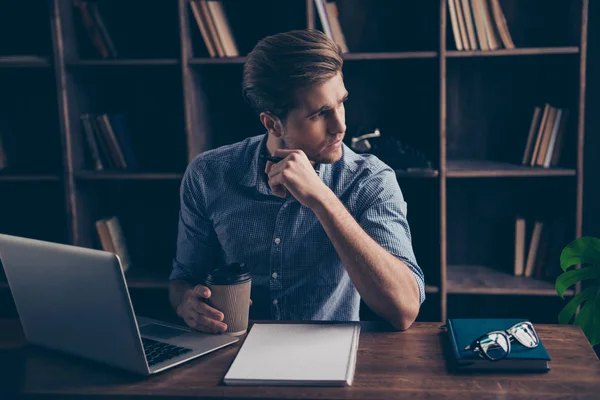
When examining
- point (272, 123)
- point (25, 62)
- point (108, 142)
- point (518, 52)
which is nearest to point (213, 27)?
point (108, 142)

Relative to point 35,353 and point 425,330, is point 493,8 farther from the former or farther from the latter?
point 35,353

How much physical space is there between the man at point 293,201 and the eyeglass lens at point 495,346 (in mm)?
353

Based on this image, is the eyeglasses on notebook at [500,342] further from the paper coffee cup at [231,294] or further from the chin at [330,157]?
the chin at [330,157]

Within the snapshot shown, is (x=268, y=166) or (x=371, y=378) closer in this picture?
(x=371, y=378)

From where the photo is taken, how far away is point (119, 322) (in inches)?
42.0

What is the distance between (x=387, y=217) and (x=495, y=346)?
1.80 feet

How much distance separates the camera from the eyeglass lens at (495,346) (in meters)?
1.10

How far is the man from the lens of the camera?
1542 mm

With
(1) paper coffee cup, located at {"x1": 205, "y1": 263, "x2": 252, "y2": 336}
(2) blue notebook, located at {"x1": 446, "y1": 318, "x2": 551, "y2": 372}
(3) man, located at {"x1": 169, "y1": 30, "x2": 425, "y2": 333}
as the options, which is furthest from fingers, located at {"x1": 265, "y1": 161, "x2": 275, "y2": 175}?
(2) blue notebook, located at {"x1": 446, "y1": 318, "x2": 551, "y2": 372}

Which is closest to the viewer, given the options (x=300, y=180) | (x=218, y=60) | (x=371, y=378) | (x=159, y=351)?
(x=371, y=378)

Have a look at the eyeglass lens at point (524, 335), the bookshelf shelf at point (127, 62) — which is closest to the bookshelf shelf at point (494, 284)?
the eyeglass lens at point (524, 335)

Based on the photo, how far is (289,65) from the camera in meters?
1.66

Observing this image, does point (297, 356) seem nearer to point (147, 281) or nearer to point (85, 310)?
point (85, 310)

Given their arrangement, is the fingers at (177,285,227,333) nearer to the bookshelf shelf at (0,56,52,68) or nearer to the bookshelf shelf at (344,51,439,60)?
the bookshelf shelf at (344,51,439,60)
